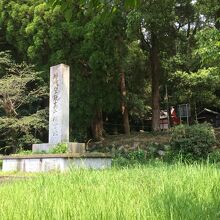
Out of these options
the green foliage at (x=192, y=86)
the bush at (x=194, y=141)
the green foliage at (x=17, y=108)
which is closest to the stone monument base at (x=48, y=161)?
the bush at (x=194, y=141)

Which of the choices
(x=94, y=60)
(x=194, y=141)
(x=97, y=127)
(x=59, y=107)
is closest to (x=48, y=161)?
(x=59, y=107)

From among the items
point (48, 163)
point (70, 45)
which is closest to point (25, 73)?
point (70, 45)

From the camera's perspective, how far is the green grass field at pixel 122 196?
3410 mm

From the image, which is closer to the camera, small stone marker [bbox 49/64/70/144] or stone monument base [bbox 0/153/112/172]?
stone monument base [bbox 0/153/112/172]

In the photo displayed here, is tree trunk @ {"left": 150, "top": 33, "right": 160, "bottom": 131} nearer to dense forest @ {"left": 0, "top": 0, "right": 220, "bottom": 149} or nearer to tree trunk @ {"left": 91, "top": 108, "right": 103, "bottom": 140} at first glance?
dense forest @ {"left": 0, "top": 0, "right": 220, "bottom": 149}

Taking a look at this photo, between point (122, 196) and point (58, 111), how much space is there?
9238 mm

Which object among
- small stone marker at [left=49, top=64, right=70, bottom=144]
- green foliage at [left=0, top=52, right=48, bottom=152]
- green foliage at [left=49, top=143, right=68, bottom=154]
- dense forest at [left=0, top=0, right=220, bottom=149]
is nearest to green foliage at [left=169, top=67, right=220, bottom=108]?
dense forest at [left=0, top=0, right=220, bottom=149]

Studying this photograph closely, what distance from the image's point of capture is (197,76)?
826 inches

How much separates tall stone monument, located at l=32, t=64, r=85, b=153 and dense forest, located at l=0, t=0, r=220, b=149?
328 cm

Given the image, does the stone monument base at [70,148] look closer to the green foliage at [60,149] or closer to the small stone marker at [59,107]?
the green foliage at [60,149]

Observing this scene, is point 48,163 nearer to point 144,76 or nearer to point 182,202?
point 182,202

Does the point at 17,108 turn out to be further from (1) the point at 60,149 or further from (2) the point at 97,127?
(1) the point at 60,149

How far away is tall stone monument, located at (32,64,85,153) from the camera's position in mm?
12984

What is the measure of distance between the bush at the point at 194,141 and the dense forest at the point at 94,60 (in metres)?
2.13
